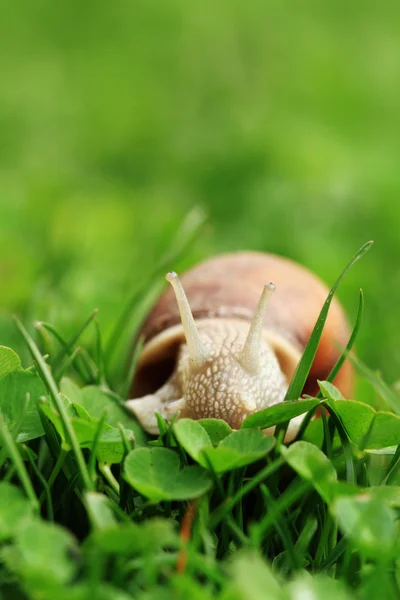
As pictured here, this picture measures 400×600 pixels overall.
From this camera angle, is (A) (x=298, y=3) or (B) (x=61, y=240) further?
(A) (x=298, y=3)

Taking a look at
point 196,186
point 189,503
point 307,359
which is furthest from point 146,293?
point 196,186

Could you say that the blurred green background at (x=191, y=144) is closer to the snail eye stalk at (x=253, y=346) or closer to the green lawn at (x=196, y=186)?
the green lawn at (x=196, y=186)

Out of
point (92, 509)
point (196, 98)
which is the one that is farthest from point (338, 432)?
point (196, 98)

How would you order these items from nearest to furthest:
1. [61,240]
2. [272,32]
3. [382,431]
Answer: [382,431] < [61,240] < [272,32]

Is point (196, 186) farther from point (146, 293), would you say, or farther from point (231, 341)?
point (231, 341)

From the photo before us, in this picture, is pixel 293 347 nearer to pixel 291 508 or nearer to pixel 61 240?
pixel 291 508

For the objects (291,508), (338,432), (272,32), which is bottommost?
(291,508)
